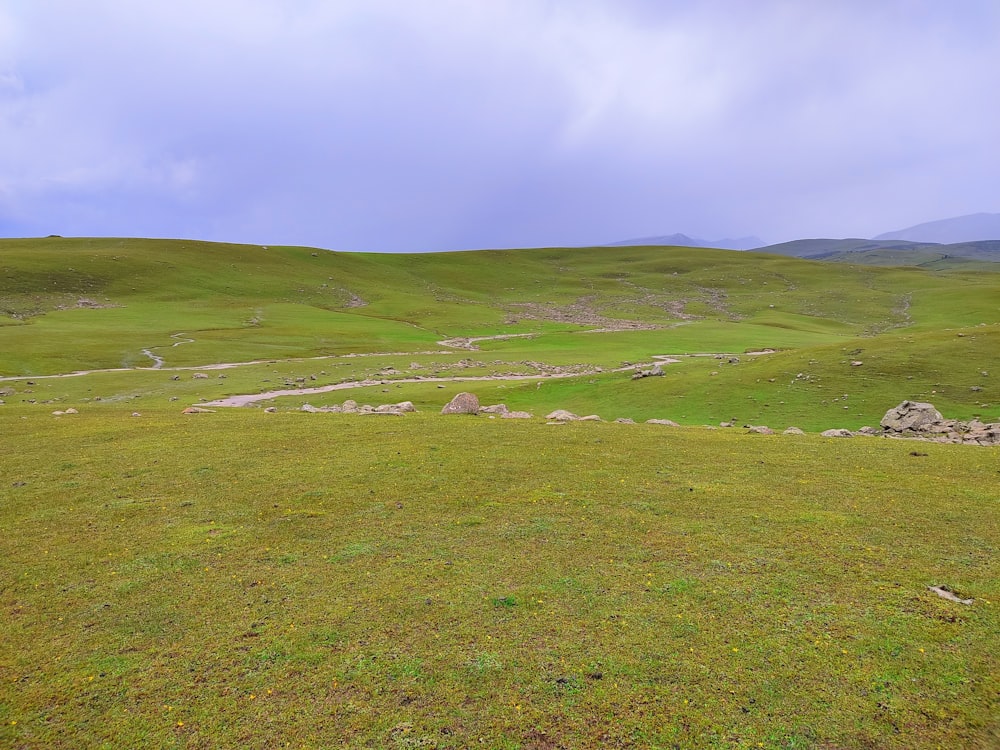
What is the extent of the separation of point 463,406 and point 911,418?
23777mm

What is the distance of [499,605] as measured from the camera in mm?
9547

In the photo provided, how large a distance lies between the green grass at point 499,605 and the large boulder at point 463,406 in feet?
42.4

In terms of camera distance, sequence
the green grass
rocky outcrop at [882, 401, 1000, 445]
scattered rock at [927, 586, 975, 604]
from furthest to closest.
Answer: rocky outcrop at [882, 401, 1000, 445], scattered rock at [927, 586, 975, 604], the green grass

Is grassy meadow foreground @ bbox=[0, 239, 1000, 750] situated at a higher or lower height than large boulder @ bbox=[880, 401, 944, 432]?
higher

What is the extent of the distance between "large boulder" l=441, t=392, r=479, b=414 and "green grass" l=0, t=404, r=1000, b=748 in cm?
1292

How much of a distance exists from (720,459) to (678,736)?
1312 cm

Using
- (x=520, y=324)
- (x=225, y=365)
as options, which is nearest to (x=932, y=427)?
(x=225, y=365)

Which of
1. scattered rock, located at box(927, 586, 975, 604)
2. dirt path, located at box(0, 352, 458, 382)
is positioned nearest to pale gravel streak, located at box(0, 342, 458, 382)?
dirt path, located at box(0, 352, 458, 382)

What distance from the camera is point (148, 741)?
6664 millimetres

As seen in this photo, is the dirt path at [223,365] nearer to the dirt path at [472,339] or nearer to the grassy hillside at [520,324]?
the grassy hillside at [520,324]

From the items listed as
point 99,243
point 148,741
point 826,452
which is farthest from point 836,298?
point 99,243

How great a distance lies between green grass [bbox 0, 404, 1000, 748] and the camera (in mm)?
7020

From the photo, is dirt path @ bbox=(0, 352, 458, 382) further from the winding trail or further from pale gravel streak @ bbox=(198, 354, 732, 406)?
pale gravel streak @ bbox=(198, 354, 732, 406)

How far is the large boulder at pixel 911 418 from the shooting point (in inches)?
1053
